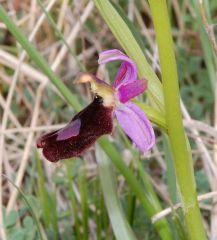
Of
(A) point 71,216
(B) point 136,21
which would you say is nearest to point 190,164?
(A) point 71,216

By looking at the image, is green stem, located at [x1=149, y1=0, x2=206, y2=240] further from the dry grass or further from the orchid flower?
the dry grass

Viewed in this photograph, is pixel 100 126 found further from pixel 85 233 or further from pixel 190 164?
pixel 85 233

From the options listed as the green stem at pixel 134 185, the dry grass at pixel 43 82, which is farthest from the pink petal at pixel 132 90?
the dry grass at pixel 43 82

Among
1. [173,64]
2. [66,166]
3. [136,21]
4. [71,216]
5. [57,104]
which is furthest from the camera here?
[136,21]

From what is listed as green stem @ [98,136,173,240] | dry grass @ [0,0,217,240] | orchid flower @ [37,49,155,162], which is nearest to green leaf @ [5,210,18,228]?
dry grass @ [0,0,217,240]

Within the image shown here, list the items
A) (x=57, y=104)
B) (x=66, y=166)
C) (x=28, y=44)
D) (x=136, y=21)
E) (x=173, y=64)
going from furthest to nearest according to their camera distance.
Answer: (x=136, y=21) → (x=57, y=104) → (x=66, y=166) → (x=28, y=44) → (x=173, y=64)

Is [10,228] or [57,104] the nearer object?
[10,228]

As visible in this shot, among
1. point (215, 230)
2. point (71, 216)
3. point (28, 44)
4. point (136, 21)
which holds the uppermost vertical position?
point (136, 21)

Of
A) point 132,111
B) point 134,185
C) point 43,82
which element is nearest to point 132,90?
point 132,111

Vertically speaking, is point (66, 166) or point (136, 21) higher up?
point (136, 21)
